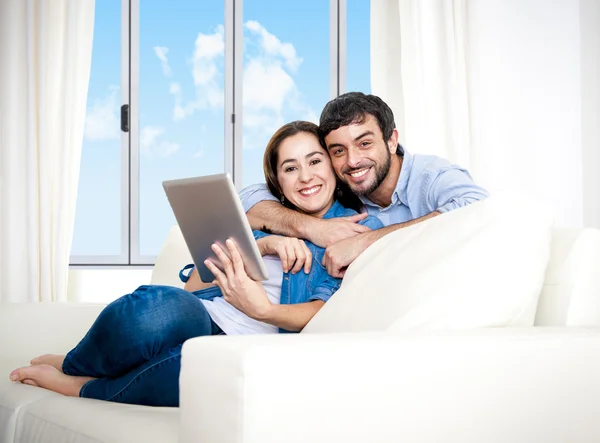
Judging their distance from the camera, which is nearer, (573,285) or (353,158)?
(573,285)

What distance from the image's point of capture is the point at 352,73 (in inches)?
225

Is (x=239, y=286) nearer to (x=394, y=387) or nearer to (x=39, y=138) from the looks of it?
(x=394, y=387)

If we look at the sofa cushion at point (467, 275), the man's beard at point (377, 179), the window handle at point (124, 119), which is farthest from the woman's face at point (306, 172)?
the window handle at point (124, 119)

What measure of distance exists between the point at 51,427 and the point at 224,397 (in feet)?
2.10

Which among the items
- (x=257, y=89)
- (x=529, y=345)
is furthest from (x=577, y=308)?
(x=257, y=89)

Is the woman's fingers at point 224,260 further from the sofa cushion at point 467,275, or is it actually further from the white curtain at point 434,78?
the white curtain at point 434,78

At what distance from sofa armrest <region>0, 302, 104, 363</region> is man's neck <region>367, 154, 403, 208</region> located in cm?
95

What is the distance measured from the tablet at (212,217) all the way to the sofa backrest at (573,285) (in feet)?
1.98

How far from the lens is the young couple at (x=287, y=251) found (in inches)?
59.6

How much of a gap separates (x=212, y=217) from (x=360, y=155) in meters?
0.67

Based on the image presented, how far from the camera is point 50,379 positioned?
167 cm

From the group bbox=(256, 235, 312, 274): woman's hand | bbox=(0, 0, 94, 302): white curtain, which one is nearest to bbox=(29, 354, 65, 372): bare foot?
bbox=(256, 235, 312, 274): woman's hand

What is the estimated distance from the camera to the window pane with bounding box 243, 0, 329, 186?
530 centimetres

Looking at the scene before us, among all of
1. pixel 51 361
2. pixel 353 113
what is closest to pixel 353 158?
pixel 353 113
